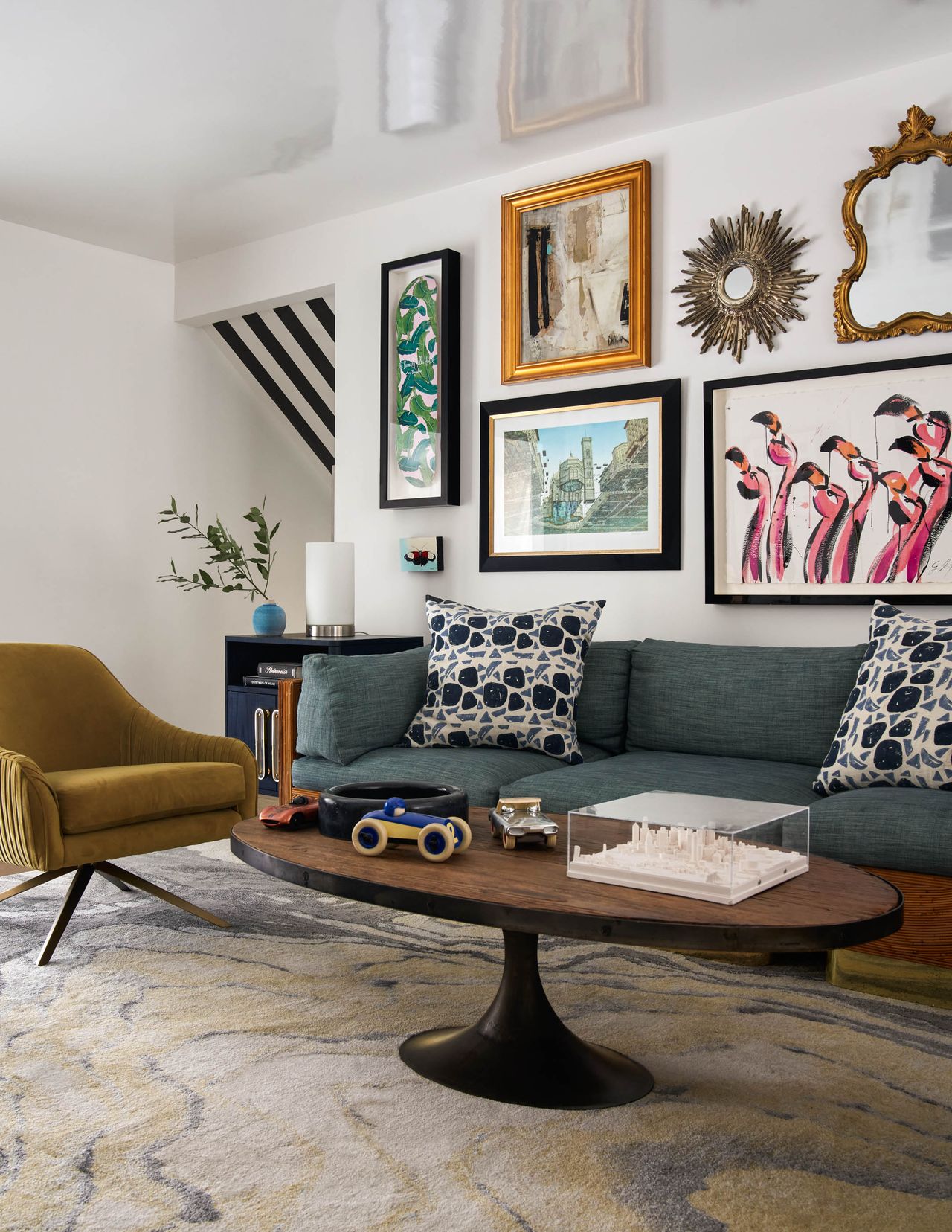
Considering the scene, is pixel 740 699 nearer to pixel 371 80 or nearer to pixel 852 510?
pixel 852 510

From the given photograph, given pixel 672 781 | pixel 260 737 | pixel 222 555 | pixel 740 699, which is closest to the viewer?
pixel 672 781

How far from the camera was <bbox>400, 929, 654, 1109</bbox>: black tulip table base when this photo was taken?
1979mm

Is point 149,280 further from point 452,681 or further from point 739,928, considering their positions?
point 739,928

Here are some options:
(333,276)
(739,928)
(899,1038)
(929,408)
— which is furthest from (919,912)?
(333,276)

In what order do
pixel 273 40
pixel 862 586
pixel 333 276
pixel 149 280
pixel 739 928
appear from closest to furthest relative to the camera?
pixel 739 928 < pixel 273 40 < pixel 862 586 < pixel 333 276 < pixel 149 280

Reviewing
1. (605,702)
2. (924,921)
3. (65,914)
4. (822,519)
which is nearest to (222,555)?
(605,702)

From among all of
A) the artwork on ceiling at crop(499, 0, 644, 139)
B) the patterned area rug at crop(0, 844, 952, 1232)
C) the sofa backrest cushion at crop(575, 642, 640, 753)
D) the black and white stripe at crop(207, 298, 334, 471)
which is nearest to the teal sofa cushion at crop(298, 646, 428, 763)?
the sofa backrest cushion at crop(575, 642, 640, 753)

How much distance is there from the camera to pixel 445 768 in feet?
10.6

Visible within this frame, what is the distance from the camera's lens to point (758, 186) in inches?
148

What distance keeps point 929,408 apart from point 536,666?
1.47m

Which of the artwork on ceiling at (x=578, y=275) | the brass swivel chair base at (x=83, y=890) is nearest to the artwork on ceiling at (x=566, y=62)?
the artwork on ceiling at (x=578, y=275)

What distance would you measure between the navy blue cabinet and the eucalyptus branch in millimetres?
451

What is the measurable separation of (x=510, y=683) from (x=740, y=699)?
28.5 inches

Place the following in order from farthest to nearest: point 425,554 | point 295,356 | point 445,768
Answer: point 295,356 < point 425,554 < point 445,768
